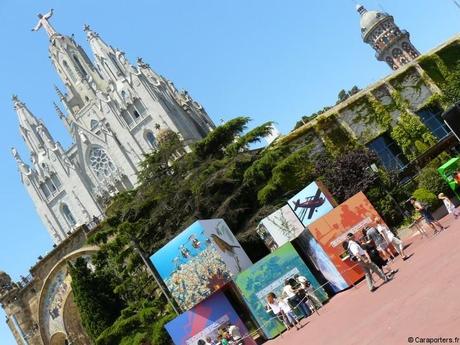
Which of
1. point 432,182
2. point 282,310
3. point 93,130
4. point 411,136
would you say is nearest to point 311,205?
point 282,310

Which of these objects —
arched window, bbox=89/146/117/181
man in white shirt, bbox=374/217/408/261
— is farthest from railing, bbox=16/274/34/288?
man in white shirt, bbox=374/217/408/261

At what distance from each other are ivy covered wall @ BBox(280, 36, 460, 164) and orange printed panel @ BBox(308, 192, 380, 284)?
14.2 metres

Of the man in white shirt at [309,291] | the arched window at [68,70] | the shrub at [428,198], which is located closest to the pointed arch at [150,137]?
the arched window at [68,70]

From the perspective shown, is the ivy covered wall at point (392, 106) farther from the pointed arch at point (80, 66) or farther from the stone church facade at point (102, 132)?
the pointed arch at point (80, 66)

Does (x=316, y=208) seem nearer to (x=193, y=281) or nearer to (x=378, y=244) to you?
(x=378, y=244)

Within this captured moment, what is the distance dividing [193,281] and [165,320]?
155 inches

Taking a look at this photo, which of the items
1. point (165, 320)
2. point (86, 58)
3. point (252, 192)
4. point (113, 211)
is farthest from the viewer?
point (86, 58)

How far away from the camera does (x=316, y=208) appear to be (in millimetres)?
19156

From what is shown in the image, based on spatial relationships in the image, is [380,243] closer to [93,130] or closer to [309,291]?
[309,291]

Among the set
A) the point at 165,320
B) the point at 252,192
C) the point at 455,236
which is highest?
the point at 252,192

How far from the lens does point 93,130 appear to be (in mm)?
53312

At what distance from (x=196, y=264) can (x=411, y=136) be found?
18.1m

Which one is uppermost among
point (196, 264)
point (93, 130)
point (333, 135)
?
point (93, 130)

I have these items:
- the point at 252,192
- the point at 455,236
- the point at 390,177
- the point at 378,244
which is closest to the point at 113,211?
the point at 252,192
